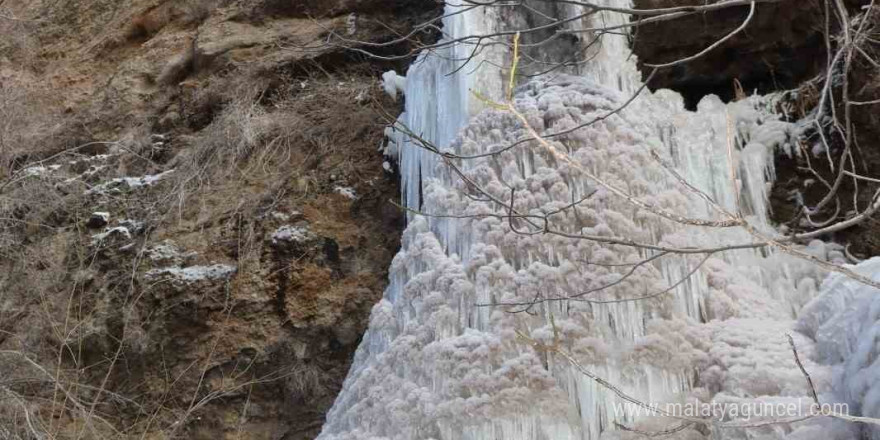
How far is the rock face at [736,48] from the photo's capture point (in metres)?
4.45

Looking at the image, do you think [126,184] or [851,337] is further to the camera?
[126,184]

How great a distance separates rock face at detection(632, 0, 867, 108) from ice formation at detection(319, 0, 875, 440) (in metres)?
0.52

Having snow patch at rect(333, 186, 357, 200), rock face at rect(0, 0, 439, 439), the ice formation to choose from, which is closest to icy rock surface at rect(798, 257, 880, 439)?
the ice formation

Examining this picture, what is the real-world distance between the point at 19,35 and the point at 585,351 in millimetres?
5665

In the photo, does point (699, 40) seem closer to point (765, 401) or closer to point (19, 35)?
point (765, 401)

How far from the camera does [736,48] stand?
4.54 metres

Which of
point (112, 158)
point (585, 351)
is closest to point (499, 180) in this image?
point (585, 351)

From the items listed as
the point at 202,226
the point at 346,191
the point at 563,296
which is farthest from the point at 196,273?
the point at 563,296

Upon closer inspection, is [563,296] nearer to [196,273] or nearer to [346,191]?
[346,191]

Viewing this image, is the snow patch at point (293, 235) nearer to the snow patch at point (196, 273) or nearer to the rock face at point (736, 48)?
the snow patch at point (196, 273)

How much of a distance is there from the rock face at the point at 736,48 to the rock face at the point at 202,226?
149 centimetres

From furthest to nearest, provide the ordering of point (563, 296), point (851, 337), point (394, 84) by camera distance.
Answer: point (394, 84)
point (563, 296)
point (851, 337)

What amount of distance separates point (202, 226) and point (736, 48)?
3095mm

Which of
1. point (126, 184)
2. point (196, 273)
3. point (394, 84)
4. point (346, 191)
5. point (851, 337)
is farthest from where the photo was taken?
point (126, 184)
